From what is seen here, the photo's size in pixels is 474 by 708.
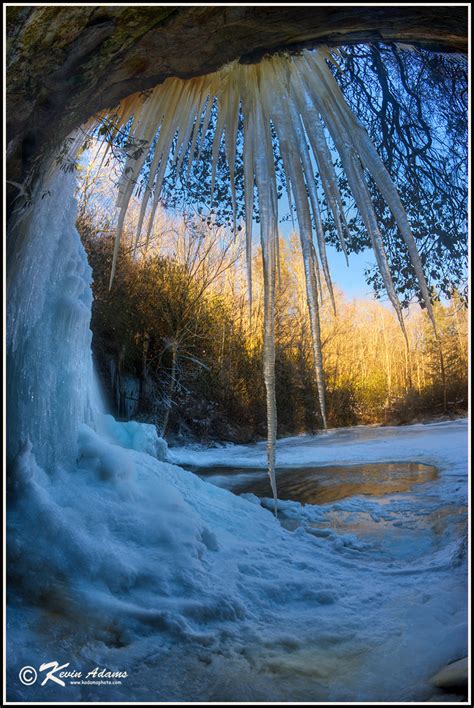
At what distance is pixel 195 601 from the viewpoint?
1855mm

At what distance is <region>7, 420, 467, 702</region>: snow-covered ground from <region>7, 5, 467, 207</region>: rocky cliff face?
3.81 ft

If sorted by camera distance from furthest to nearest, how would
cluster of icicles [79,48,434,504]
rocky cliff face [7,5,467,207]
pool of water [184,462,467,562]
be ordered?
pool of water [184,462,467,562] → cluster of icicles [79,48,434,504] → rocky cliff face [7,5,467,207]

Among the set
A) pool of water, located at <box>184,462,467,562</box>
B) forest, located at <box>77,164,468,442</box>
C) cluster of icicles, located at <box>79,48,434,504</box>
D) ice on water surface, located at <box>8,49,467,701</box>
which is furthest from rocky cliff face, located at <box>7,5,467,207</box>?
A: forest, located at <box>77,164,468,442</box>

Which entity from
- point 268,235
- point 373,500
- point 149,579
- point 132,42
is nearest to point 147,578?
point 149,579

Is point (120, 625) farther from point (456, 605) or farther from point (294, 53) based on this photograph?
point (294, 53)

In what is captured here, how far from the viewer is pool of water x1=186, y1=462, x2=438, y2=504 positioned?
5039 millimetres

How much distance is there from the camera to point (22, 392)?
2006mm

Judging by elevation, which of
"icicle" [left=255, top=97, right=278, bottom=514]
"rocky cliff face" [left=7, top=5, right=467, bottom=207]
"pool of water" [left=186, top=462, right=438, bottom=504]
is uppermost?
"rocky cliff face" [left=7, top=5, right=467, bottom=207]

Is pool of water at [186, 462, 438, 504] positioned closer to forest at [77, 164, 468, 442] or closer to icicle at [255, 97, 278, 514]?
forest at [77, 164, 468, 442]

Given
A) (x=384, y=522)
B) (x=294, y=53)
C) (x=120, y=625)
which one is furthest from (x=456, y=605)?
(x=294, y=53)

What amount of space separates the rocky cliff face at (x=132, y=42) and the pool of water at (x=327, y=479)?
385cm

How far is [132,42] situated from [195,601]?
5.56 feet

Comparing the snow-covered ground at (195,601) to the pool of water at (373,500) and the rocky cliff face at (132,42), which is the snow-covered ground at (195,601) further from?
the rocky cliff face at (132,42)

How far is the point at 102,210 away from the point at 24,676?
7.39 metres
